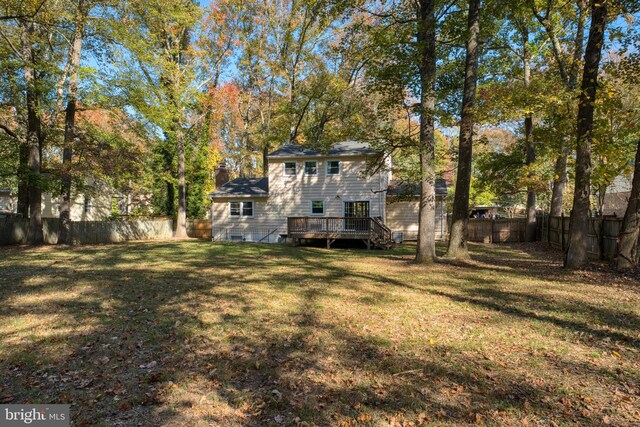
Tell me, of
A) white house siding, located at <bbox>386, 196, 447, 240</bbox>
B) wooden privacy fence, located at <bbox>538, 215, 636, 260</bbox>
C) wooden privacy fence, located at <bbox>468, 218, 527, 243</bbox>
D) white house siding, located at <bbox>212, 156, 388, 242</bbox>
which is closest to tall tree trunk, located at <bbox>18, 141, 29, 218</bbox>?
white house siding, located at <bbox>212, 156, 388, 242</bbox>

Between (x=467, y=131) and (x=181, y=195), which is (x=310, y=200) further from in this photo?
(x=467, y=131)

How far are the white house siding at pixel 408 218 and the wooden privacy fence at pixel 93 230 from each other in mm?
17489

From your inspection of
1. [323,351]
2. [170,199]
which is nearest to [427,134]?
[323,351]

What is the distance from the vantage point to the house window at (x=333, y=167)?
23.3m

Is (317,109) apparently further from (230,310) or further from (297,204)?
(230,310)

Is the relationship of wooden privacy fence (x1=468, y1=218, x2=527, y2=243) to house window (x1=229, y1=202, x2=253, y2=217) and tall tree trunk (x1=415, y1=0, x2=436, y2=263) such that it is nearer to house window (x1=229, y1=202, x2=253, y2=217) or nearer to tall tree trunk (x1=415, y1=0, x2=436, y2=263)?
tall tree trunk (x1=415, y1=0, x2=436, y2=263)

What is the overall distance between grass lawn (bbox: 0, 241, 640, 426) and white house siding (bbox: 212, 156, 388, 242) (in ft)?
47.7

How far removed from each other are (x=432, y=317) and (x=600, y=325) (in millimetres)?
2539

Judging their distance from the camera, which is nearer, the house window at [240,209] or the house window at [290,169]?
the house window at [290,169]

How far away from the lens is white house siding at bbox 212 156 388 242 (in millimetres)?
22922

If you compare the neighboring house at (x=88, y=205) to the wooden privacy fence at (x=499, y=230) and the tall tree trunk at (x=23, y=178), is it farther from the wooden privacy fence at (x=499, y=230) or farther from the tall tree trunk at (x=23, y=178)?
the wooden privacy fence at (x=499, y=230)

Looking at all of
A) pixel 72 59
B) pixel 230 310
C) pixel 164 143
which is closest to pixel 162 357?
pixel 230 310

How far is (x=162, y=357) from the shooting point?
4.41 metres

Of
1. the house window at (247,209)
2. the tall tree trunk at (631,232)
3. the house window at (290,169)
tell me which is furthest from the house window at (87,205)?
the tall tree trunk at (631,232)
